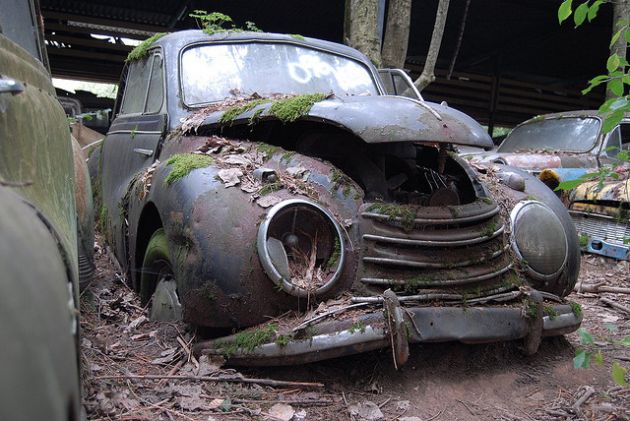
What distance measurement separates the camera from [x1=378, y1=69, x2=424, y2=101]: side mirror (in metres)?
4.33

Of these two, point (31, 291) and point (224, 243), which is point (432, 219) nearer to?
point (224, 243)

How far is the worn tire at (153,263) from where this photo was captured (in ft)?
9.43

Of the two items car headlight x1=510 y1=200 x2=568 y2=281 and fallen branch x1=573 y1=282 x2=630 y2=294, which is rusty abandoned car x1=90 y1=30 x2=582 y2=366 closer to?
car headlight x1=510 y1=200 x2=568 y2=281

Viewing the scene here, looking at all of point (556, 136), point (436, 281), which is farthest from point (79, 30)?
point (436, 281)

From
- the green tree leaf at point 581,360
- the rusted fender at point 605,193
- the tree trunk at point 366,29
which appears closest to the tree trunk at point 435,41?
the tree trunk at point 366,29

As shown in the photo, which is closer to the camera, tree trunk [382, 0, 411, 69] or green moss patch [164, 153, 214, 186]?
green moss patch [164, 153, 214, 186]

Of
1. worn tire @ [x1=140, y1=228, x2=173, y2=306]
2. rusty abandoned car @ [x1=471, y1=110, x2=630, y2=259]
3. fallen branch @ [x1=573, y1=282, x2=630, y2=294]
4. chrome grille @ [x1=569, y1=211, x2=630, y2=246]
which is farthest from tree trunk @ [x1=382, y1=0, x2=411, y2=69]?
worn tire @ [x1=140, y1=228, x2=173, y2=306]

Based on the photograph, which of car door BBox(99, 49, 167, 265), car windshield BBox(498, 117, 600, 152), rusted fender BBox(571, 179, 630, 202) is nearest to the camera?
car door BBox(99, 49, 167, 265)

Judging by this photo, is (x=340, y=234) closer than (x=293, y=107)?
Yes

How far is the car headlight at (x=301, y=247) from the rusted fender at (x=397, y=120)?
429 mm

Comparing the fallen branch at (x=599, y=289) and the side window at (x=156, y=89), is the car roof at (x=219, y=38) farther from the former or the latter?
the fallen branch at (x=599, y=289)

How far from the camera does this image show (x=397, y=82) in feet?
14.8

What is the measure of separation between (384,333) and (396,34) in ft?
16.6

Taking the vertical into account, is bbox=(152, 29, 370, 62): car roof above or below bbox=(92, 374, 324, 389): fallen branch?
above
